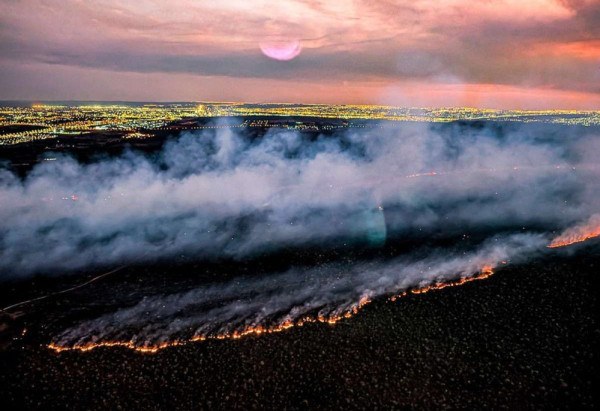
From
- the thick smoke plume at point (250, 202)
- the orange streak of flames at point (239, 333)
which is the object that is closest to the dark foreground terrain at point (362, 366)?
the orange streak of flames at point (239, 333)

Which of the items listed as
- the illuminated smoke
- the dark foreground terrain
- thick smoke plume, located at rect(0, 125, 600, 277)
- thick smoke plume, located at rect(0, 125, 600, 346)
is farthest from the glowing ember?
the dark foreground terrain

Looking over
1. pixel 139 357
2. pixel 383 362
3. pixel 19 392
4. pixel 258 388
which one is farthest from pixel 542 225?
pixel 19 392

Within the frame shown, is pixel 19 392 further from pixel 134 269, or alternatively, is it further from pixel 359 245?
pixel 359 245

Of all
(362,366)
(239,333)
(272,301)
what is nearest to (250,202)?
(272,301)

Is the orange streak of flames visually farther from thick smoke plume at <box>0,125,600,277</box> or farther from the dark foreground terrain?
thick smoke plume at <box>0,125,600,277</box>

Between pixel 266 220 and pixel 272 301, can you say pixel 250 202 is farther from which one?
pixel 272 301

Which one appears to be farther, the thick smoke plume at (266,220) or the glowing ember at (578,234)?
the glowing ember at (578,234)

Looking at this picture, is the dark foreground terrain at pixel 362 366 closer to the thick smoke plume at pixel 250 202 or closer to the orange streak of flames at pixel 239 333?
the orange streak of flames at pixel 239 333
